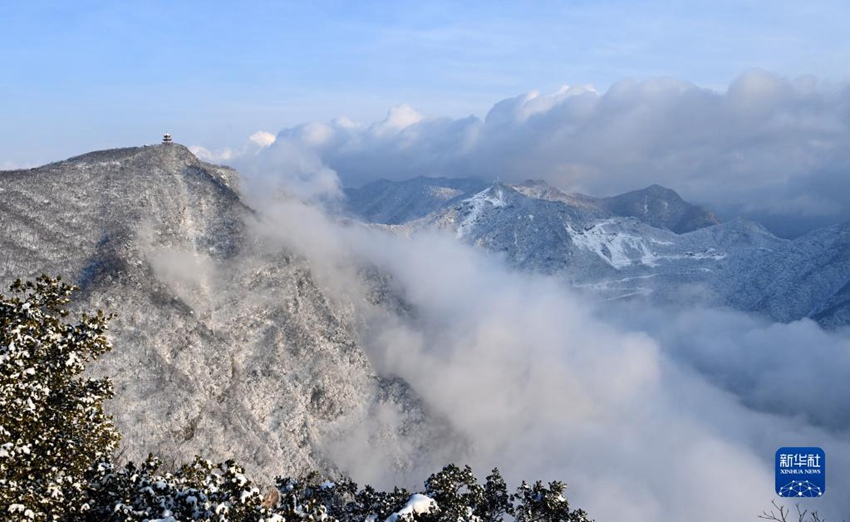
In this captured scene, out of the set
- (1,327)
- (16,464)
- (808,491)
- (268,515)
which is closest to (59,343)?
(1,327)

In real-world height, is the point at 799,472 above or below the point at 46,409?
below

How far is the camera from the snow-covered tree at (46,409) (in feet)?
104

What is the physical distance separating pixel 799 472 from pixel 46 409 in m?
43.7

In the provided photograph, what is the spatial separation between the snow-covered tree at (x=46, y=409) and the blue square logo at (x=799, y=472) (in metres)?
39.8

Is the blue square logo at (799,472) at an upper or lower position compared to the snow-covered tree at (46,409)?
lower

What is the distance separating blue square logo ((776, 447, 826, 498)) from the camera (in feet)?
136

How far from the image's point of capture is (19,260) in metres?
173

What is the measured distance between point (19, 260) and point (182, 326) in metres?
44.2

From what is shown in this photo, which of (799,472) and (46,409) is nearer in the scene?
(46,409)

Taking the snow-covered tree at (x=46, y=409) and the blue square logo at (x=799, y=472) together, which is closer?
the snow-covered tree at (x=46, y=409)

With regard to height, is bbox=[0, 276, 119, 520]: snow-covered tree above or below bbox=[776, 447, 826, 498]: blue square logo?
above

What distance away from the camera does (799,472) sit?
41.9m

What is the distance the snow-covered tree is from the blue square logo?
3984 cm

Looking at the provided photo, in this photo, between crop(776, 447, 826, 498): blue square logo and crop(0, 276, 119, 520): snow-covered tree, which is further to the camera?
crop(776, 447, 826, 498): blue square logo
